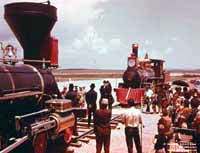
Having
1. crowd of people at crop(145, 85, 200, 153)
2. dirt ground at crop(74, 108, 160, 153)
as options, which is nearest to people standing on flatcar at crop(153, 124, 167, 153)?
crowd of people at crop(145, 85, 200, 153)

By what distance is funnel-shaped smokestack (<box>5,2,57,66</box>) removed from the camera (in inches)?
425

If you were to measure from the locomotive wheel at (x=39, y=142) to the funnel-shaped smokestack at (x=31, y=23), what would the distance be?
301 centimetres

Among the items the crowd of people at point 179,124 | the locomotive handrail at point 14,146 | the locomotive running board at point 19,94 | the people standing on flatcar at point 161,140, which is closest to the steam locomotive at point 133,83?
the crowd of people at point 179,124

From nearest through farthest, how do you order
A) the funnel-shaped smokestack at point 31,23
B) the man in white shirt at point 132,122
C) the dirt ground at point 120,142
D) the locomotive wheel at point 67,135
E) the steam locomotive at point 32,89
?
the steam locomotive at point 32,89, the man in white shirt at point 132,122, the funnel-shaped smokestack at point 31,23, the locomotive wheel at point 67,135, the dirt ground at point 120,142

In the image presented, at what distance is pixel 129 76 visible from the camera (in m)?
26.4

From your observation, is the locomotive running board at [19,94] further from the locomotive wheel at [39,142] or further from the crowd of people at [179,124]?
the crowd of people at [179,124]

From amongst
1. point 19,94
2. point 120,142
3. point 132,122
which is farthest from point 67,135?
point 19,94

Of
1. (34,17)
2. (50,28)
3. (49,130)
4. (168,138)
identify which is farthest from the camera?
(50,28)

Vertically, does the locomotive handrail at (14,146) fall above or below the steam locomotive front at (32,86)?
below

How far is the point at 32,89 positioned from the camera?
971 centimetres

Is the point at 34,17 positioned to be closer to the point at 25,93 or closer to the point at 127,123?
the point at 25,93

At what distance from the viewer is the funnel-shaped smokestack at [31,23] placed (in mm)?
10789

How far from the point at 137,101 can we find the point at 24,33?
1487 centimetres

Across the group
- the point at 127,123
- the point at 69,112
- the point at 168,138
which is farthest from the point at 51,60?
the point at 168,138
